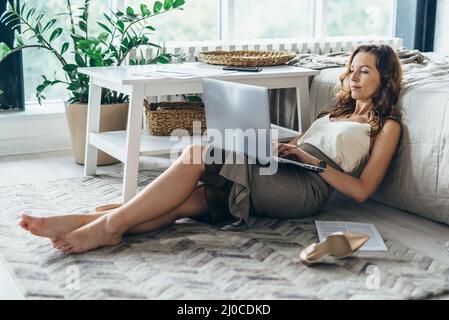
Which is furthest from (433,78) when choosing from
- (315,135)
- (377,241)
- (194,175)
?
(194,175)

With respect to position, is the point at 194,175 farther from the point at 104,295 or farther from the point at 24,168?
the point at 24,168

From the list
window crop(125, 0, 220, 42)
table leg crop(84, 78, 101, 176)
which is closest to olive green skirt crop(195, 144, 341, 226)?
table leg crop(84, 78, 101, 176)

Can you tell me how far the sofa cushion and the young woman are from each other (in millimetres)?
59

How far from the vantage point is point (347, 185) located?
2.34 metres

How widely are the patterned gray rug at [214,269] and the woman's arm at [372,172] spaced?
0.18 metres

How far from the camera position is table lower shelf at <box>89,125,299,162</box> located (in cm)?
271

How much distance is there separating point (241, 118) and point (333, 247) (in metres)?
0.50

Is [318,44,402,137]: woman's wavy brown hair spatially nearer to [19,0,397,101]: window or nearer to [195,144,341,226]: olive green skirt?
[195,144,341,226]: olive green skirt

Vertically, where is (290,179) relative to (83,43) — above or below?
below

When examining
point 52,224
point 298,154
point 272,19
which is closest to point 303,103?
point 298,154

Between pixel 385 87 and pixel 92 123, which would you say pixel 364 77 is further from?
pixel 92 123

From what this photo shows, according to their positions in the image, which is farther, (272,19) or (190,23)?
(272,19)

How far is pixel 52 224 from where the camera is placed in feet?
6.97

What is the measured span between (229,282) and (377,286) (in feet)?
1.31
